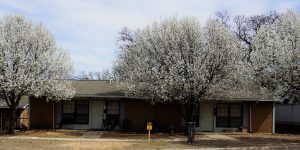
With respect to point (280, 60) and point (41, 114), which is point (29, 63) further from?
point (280, 60)

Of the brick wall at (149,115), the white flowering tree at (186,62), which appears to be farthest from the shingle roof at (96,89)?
the white flowering tree at (186,62)

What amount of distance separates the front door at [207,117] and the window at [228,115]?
1.46ft

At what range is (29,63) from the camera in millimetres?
24859

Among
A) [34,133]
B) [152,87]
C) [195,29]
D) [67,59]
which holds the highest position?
[195,29]

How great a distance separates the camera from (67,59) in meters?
26.8

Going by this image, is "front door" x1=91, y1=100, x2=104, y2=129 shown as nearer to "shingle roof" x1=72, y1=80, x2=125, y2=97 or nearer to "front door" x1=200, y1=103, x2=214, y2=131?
"shingle roof" x1=72, y1=80, x2=125, y2=97

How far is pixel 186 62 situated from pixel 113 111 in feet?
25.0

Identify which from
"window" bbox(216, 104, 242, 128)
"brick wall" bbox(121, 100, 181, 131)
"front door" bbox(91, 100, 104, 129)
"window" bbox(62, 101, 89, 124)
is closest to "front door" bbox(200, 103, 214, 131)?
"window" bbox(216, 104, 242, 128)

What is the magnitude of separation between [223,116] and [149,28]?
8641 mm

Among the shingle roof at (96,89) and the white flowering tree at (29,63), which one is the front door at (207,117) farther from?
the white flowering tree at (29,63)

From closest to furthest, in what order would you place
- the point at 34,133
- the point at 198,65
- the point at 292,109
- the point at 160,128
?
the point at 198,65, the point at 34,133, the point at 160,128, the point at 292,109

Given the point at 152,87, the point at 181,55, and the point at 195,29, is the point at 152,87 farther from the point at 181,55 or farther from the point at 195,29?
the point at 195,29

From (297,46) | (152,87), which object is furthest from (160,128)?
(297,46)

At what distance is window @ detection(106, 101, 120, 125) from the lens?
29.5m
